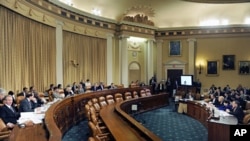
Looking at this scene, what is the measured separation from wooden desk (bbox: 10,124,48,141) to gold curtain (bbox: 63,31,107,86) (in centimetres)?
955

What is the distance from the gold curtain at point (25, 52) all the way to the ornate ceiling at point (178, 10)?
4.71 meters

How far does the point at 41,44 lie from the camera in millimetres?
11336

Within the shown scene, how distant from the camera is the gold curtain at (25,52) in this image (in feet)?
28.2

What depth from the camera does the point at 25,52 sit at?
10062 millimetres

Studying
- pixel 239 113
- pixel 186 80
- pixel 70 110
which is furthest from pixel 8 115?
pixel 186 80

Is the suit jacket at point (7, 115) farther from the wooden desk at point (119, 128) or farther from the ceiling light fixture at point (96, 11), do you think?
the ceiling light fixture at point (96, 11)

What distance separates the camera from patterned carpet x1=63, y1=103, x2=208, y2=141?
7617 mm

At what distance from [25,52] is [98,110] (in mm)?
3940

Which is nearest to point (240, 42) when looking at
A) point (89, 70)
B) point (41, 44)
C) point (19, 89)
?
point (89, 70)

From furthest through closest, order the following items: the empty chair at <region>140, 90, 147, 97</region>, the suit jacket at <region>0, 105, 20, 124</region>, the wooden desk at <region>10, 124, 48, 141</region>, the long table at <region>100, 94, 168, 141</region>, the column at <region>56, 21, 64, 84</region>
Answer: the empty chair at <region>140, 90, 147, 97</region> < the column at <region>56, 21, 64, 84</region> < the suit jacket at <region>0, 105, 20, 124</region> < the long table at <region>100, 94, 168, 141</region> < the wooden desk at <region>10, 124, 48, 141</region>

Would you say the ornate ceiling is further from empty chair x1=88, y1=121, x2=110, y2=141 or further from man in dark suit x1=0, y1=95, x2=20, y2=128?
empty chair x1=88, y1=121, x2=110, y2=141

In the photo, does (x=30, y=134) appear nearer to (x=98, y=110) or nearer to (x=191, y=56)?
(x=98, y=110)

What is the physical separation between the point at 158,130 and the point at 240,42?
13.0 metres

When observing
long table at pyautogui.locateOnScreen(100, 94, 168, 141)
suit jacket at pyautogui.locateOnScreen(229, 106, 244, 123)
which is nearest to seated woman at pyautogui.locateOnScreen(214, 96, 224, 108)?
suit jacket at pyautogui.locateOnScreen(229, 106, 244, 123)
